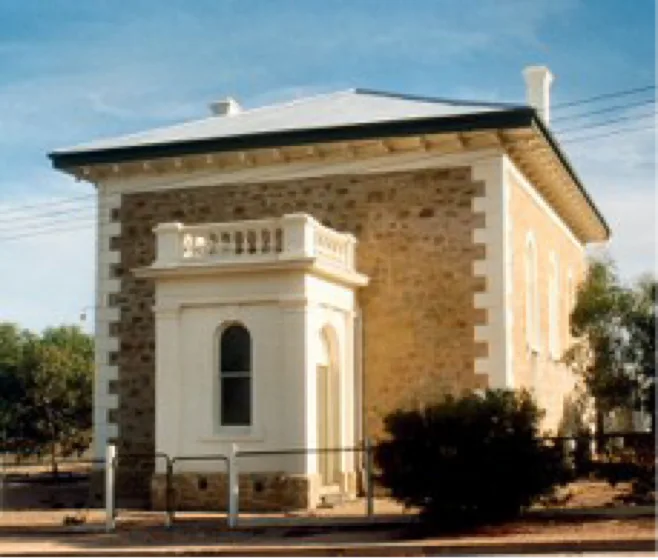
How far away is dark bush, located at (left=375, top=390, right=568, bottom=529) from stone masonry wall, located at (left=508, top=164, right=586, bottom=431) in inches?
128

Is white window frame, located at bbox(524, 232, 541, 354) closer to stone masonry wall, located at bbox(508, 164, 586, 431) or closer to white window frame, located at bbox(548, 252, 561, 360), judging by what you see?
stone masonry wall, located at bbox(508, 164, 586, 431)

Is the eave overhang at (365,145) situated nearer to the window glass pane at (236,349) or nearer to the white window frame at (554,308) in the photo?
the white window frame at (554,308)

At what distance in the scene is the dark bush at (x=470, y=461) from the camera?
53.2ft

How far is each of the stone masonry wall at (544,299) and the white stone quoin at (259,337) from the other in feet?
11.8

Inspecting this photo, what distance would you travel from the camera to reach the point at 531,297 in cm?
2492

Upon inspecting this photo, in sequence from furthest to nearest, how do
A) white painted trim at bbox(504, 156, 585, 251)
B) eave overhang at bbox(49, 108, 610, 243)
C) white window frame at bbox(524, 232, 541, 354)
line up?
white window frame at bbox(524, 232, 541, 354) < white painted trim at bbox(504, 156, 585, 251) < eave overhang at bbox(49, 108, 610, 243)

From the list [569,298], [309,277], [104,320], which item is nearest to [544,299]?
[569,298]

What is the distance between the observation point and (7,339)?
79750 mm

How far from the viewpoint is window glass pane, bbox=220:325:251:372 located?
20.8m

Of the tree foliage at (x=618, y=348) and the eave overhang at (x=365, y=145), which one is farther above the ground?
the eave overhang at (x=365, y=145)

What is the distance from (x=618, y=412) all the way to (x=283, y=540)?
15765 millimetres

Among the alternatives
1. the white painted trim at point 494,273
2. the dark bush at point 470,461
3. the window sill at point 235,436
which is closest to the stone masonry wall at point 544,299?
the white painted trim at point 494,273

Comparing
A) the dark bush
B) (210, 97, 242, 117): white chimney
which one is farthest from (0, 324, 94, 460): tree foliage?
the dark bush

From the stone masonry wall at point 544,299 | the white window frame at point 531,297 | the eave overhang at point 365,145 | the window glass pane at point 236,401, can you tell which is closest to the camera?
the window glass pane at point 236,401
